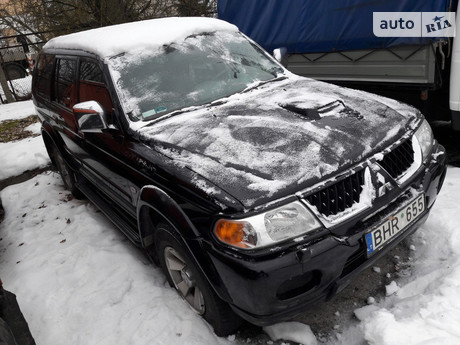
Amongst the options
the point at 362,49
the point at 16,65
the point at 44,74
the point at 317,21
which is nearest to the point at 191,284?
the point at 44,74

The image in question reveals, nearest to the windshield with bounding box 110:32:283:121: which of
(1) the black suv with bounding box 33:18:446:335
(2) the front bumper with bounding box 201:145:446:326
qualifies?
(1) the black suv with bounding box 33:18:446:335

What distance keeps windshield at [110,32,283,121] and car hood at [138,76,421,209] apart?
0.14 meters

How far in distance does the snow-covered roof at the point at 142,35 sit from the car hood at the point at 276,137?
76 centimetres

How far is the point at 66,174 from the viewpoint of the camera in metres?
4.85

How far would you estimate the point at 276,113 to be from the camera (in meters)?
2.58

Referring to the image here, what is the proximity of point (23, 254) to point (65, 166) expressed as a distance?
51.3 inches

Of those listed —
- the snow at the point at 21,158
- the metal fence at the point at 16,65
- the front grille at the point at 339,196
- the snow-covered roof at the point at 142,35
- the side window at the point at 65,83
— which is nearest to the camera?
the front grille at the point at 339,196

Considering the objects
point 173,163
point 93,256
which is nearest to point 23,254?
point 93,256

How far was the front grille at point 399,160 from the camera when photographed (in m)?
2.21

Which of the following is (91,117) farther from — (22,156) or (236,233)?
(22,156)

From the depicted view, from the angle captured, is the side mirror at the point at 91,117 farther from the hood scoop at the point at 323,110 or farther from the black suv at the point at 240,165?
the hood scoop at the point at 323,110

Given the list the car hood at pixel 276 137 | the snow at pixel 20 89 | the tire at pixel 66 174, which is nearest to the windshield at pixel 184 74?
the car hood at pixel 276 137

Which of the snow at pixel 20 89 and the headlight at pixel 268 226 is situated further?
the snow at pixel 20 89

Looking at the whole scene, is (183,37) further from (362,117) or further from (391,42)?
(391,42)
